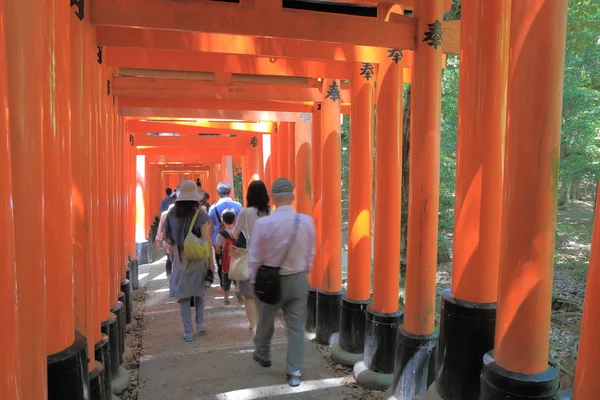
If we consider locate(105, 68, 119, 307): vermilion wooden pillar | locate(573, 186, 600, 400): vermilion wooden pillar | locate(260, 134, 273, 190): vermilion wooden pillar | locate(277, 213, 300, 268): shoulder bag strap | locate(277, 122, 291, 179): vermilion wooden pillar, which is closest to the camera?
locate(573, 186, 600, 400): vermilion wooden pillar

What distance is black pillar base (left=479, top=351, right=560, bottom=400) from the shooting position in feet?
7.29

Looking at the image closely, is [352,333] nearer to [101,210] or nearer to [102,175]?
[101,210]

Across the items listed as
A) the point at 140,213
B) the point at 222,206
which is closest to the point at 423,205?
the point at 222,206

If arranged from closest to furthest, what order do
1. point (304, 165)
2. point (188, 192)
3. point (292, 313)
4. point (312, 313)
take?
point (292, 313) → point (188, 192) → point (312, 313) → point (304, 165)

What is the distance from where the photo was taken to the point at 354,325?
438 cm

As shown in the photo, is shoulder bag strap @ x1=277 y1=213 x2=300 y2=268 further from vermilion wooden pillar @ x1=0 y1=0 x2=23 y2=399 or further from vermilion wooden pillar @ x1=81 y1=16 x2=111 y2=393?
vermilion wooden pillar @ x1=0 y1=0 x2=23 y2=399

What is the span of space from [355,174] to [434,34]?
58.9 inches

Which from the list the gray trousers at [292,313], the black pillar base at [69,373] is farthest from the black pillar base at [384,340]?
the black pillar base at [69,373]

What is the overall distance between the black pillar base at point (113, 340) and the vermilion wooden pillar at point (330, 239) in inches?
79.7

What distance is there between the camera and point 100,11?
2979 mm

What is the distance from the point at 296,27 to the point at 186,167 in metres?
20.2

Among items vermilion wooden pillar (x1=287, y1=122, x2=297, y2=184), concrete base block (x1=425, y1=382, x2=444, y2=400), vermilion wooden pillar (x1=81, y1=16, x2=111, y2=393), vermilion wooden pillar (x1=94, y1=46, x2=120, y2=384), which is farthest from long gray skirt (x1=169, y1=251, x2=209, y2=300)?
vermilion wooden pillar (x1=287, y1=122, x2=297, y2=184)

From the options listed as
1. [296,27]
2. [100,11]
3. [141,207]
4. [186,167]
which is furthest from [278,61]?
[186,167]

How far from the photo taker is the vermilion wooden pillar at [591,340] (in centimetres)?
165
